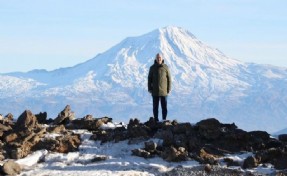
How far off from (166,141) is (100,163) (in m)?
2.57

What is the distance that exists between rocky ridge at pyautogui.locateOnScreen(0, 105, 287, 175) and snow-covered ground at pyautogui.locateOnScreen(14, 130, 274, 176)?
0.85 feet

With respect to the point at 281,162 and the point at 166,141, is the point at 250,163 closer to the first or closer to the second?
the point at 281,162

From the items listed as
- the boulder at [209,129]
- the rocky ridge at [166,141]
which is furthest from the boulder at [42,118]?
the boulder at [209,129]

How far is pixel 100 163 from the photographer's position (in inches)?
868

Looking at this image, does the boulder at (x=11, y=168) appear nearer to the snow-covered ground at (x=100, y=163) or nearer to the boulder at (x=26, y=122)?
the snow-covered ground at (x=100, y=163)

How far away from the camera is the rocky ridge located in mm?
21797

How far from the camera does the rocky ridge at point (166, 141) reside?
21.8m

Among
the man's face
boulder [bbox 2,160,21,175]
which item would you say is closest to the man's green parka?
the man's face

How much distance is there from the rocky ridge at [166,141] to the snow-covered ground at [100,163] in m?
0.26

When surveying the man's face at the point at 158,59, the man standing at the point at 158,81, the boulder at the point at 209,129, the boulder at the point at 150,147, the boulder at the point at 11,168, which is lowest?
the boulder at the point at 11,168

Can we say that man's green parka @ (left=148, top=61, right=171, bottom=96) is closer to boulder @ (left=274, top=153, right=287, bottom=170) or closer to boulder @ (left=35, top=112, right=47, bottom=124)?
boulder @ (left=35, top=112, right=47, bottom=124)

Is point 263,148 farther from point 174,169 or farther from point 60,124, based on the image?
point 60,124

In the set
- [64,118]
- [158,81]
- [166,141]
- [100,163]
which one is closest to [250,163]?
[166,141]

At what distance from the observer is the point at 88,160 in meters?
22.5
